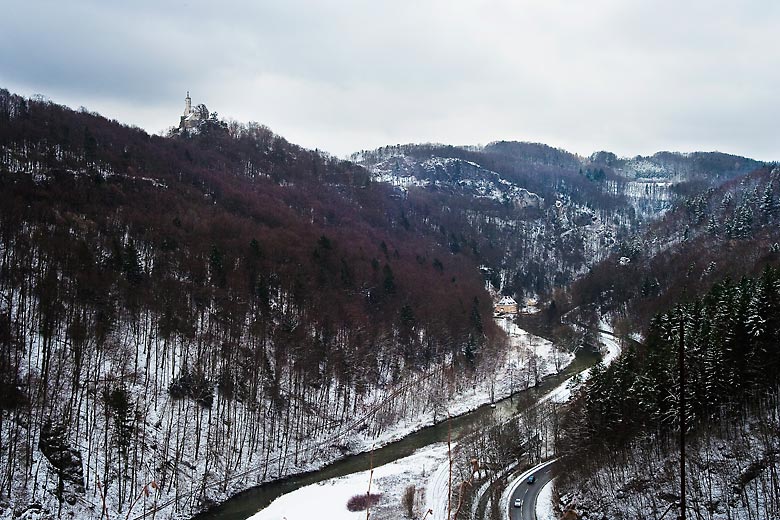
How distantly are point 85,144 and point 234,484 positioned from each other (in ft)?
202

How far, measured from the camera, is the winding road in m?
32.6

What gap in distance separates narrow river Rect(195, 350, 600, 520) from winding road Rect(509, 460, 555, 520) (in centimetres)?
1050

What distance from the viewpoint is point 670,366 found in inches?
1209

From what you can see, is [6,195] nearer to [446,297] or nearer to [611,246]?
[446,297]

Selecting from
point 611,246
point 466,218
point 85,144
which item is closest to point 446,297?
point 85,144

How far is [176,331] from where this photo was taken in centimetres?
5106

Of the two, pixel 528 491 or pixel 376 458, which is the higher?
pixel 528 491

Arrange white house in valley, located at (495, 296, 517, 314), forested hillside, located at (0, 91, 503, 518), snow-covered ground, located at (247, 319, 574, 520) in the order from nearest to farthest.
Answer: snow-covered ground, located at (247, 319, 574, 520) < forested hillside, located at (0, 91, 503, 518) < white house in valley, located at (495, 296, 517, 314)

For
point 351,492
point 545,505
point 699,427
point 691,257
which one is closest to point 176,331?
point 351,492

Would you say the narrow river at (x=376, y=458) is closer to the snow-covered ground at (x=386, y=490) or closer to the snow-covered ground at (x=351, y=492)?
the snow-covered ground at (x=386, y=490)

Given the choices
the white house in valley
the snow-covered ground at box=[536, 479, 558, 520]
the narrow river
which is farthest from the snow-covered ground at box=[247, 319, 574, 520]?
the white house in valley

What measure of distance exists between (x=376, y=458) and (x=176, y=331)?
907 inches

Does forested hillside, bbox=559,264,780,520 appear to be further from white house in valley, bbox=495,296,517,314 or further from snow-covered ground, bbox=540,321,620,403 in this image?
white house in valley, bbox=495,296,517,314

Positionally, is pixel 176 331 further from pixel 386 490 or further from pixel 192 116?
pixel 192 116
